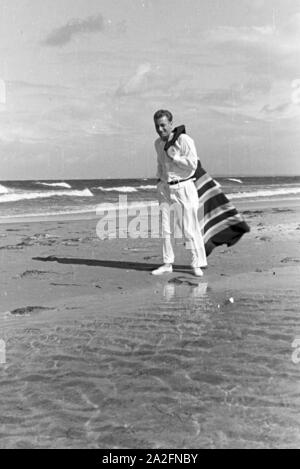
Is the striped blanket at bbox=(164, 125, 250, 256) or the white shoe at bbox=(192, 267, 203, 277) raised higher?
the striped blanket at bbox=(164, 125, 250, 256)

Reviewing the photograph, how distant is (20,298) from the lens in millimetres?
5902

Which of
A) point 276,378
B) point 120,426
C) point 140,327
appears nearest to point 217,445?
point 120,426

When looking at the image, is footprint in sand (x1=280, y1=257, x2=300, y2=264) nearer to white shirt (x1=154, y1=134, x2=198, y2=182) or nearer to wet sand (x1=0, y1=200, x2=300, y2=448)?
wet sand (x1=0, y1=200, x2=300, y2=448)

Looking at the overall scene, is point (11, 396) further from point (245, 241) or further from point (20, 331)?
point (245, 241)

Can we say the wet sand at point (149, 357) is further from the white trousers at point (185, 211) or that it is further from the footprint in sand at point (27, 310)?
the white trousers at point (185, 211)

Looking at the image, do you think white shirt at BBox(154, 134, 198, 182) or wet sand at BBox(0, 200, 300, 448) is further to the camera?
white shirt at BBox(154, 134, 198, 182)

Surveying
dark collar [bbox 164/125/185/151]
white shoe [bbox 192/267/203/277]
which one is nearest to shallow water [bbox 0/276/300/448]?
white shoe [bbox 192/267/203/277]

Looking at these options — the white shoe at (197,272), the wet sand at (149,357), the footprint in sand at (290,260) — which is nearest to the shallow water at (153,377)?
the wet sand at (149,357)

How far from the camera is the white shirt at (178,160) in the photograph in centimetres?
655

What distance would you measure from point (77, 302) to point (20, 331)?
1.10m

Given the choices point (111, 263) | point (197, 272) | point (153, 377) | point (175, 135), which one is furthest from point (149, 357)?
point (111, 263)

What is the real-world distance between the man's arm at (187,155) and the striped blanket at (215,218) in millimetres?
555

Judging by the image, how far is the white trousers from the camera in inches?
266

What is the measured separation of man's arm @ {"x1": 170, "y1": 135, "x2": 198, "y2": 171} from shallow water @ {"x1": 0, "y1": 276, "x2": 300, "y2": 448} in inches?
74.9
